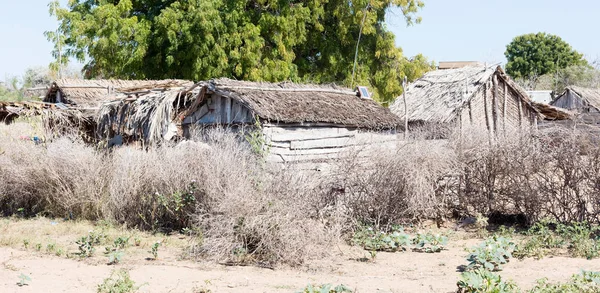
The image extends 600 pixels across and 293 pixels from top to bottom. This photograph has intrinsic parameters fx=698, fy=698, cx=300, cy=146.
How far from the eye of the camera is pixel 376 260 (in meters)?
9.36

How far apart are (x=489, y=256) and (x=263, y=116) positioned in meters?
5.18

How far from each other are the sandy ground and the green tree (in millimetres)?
42741

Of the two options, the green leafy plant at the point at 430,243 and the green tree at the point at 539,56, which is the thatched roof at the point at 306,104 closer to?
the green leafy plant at the point at 430,243

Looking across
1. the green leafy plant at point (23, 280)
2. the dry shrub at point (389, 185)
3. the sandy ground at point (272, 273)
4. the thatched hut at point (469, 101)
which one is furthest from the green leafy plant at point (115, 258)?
the thatched hut at point (469, 101)

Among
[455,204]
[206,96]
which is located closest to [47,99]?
[206,96]

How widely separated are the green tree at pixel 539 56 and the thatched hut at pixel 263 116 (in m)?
37.9

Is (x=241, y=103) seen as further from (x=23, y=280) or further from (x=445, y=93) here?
(x=445, y=93)

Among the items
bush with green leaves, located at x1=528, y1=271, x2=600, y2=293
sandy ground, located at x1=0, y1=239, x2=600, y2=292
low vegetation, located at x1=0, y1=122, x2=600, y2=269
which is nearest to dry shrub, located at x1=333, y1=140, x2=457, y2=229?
low vegetation, located at x1=0, y1=122, x2=600, y2=269

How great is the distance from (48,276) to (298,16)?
18.0 m

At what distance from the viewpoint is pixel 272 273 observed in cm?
842

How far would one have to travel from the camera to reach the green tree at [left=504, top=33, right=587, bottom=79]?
1954 inches

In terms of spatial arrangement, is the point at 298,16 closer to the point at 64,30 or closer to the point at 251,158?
the point at 64,30

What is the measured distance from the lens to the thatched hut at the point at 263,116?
12875mm

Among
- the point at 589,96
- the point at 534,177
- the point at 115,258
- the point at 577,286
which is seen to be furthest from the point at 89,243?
the point at 589,96
